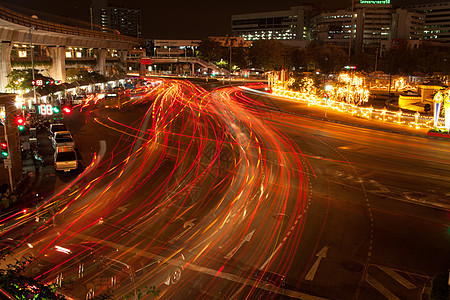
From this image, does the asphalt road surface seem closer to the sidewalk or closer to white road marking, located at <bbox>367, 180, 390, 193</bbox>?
white road marking, located at <bbox>367, 180, 390, 193</bbox>

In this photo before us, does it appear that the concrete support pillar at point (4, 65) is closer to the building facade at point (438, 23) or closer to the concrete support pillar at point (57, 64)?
the concrete support pillar at point (57, 64)

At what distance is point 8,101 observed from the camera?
69.5 ft

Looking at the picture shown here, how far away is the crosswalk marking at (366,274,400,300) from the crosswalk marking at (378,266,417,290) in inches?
25.3

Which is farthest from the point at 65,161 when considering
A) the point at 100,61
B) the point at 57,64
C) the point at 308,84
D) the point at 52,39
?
the point at 100,61

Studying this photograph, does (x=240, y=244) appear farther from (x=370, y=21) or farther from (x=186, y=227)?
(x=370, y=21)

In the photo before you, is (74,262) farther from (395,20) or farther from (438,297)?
(395,20)

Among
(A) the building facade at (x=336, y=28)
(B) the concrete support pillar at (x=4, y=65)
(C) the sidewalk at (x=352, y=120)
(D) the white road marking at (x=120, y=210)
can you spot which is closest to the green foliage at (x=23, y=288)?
(D) the white road marking at (x=120, y=210)

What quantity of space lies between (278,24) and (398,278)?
185051 mm

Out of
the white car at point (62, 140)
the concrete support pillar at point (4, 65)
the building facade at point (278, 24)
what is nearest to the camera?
the white car at point (62, 140)

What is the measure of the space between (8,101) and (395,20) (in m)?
173

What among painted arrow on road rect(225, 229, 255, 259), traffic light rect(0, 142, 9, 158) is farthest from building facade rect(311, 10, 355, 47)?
painted arrow on road rect(225, 229, 255, 259)

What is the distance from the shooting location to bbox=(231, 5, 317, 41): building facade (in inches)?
7092

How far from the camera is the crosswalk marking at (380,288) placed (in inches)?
412

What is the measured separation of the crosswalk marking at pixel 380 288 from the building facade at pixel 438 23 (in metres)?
190
